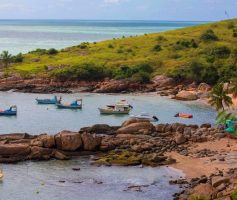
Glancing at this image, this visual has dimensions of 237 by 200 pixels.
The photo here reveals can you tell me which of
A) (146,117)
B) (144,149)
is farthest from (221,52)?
(144,149)

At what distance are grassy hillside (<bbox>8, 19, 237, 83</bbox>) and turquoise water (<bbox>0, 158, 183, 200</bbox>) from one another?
65.4 meters

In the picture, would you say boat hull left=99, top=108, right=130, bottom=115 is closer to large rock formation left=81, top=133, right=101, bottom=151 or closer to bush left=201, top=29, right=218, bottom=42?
large rock formation left=81, top=133, right=101, bottom=151

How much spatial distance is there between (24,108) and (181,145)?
46.3 meters

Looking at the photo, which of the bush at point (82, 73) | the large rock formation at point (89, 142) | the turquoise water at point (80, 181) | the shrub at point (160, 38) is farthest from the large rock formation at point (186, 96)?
the turquoise water at point (80, 181)

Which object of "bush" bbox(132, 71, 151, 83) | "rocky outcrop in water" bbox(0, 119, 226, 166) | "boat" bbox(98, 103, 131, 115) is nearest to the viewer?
"rocky outcrop in water" bbox(0, 119, 226, 166)

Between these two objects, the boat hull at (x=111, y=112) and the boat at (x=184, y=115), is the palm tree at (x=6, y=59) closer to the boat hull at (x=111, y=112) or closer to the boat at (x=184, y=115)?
the boat hull at (x=111, y=112)

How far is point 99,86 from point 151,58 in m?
22.4

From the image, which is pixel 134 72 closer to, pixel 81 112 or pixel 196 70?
pixel 196 70

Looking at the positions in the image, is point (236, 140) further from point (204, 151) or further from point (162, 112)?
point (162, 112)

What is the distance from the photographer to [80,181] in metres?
61.5

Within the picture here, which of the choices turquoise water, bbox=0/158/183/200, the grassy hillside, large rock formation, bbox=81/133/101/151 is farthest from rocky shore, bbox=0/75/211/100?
turquoise water, bbox=0/158/183/200

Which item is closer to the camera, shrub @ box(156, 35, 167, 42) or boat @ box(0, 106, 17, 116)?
boat @ box(0, 106, 17, 116)

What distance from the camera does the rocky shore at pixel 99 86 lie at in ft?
439

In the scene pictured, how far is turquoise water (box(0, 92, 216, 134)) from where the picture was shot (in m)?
94.4
